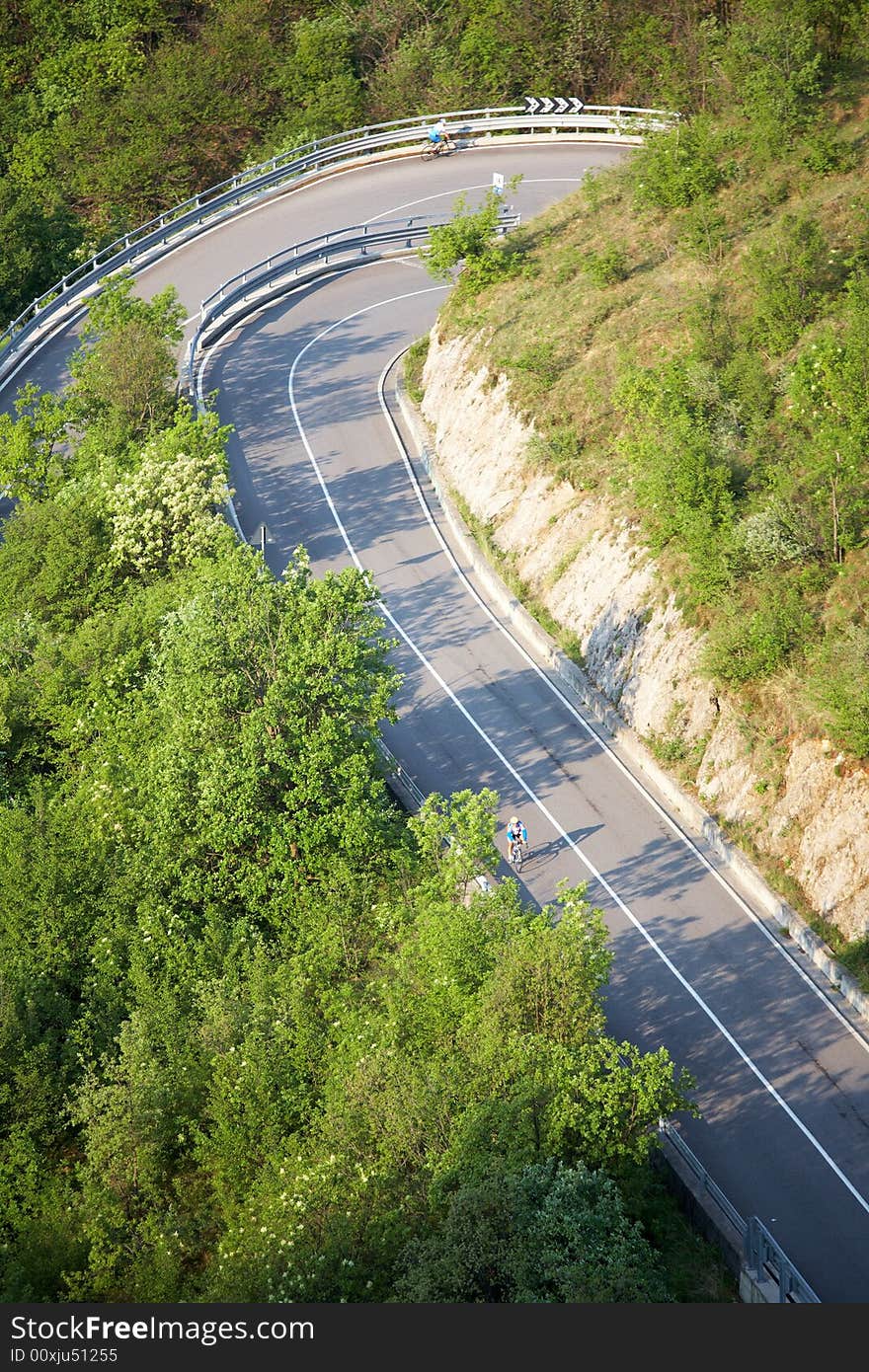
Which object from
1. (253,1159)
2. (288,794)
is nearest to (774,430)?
(288,794)

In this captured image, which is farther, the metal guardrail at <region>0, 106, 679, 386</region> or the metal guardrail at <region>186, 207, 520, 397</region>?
the metal guardrail at <region>0, 106, 679, 386</region>

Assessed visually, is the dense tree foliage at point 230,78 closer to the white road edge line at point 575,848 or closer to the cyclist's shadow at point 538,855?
the white road edge line at point 575,848

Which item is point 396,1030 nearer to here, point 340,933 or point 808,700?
point 340,933

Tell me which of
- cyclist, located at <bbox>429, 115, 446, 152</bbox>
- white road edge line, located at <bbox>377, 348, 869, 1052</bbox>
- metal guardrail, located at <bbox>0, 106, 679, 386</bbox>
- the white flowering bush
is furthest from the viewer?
cyclist, located at <bbox>429, 115, 446, 152</bbox>

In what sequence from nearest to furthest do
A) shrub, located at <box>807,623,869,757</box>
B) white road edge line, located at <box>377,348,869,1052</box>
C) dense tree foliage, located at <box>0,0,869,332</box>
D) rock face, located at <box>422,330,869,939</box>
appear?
white road edge line, located at <box>377,348,869,1052</box>, shrub, located at <box>807,623,869,757</box>, rock face, located at <box>422,330,869,939</box>, dense tree foliage, located at <box>0,0,869,332</box>

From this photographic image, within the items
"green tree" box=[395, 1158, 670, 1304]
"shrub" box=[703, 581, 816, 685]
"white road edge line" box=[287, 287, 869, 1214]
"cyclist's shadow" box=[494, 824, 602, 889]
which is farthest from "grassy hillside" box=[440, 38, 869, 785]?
"green tree" box=[395, 1158, 670, 1304]

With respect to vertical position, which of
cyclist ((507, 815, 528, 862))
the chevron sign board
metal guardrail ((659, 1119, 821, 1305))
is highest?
the chevron sign board

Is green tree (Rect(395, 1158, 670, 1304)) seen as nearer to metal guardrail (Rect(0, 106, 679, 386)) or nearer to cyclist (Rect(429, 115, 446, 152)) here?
metal guardrail (Rect(0, 106, 679, 386))
